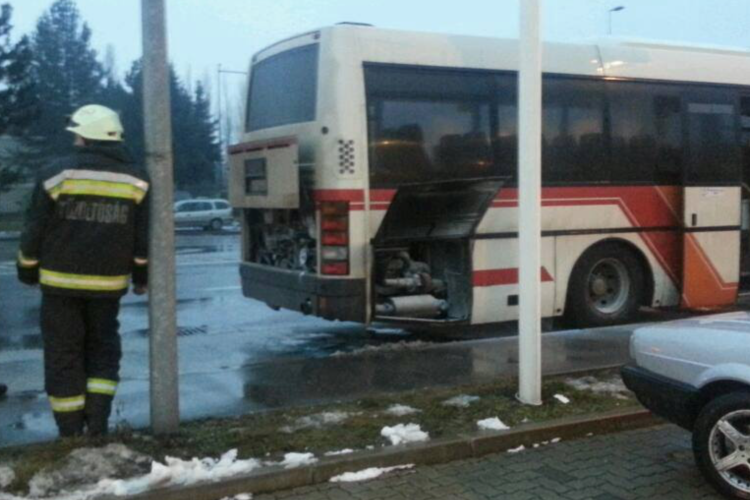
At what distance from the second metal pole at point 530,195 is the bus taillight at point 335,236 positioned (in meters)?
2.32

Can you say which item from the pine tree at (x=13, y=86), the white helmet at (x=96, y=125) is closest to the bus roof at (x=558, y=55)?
the white helmet at (x=96, y=125)

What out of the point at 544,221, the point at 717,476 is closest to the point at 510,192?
the point at 544,221

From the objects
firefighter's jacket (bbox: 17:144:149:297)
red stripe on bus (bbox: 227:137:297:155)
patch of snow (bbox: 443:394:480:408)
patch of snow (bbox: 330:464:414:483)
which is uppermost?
red stripe on bus (bbox: 227:137:297:155)

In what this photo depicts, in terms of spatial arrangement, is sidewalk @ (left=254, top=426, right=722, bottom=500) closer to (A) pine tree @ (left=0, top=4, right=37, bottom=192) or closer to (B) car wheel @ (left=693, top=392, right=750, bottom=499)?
(B) car wheel @ (left=693, top=392, right=750, bottom=499)

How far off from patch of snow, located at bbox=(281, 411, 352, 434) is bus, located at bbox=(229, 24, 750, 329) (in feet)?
7.56

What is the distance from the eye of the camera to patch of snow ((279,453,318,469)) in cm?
519

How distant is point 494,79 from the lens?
934 cm

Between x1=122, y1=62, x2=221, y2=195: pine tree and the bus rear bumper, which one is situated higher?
x1=122, y1=62, x2=221, y2=195: pine tree

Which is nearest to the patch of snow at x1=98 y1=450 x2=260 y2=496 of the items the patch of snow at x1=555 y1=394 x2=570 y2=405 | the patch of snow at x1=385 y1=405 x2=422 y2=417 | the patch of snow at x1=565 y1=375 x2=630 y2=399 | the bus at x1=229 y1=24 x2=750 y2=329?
the patch of snow at x1=385 y1=405 x2=422 y2=417

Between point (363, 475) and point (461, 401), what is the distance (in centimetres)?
152

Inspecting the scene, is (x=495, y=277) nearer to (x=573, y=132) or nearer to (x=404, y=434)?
(x=573, y=132)

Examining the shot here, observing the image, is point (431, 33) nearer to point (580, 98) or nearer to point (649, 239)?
point (580, 98)

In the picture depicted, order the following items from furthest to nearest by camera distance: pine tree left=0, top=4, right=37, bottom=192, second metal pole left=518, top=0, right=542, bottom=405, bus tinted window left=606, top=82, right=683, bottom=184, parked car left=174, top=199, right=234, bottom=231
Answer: parked car left=174, top=199, right=234, bottom=231
pine tree left=0, top=4, right=37, bottom=192
bus tinted window left=606, top=82, right=683, bottom=184
second metal pole left=518, top=0, right=542, bottom=405

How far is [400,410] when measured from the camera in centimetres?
636
